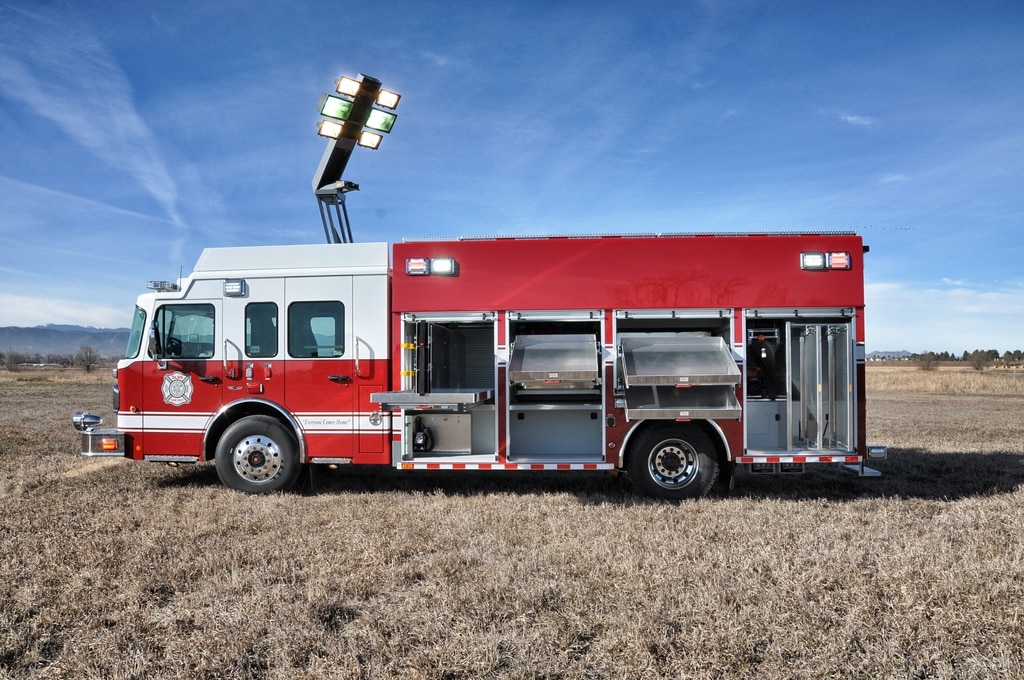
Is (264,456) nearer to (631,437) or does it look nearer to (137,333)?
(137,333)

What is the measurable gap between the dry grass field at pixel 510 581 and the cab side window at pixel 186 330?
166 centimetres

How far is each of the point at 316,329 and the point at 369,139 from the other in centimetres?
264

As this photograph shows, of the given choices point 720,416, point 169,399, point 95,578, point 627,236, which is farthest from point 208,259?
point 720,416

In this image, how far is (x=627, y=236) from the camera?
7746mm

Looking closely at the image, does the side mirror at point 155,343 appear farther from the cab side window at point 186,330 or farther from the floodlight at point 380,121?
the floodlight at point 380,121

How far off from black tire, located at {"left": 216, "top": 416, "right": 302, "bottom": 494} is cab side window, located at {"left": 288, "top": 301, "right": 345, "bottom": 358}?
932 mm

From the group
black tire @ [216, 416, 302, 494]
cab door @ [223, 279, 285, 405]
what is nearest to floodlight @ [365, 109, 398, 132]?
cab door @ [223, 279, 285, 405]

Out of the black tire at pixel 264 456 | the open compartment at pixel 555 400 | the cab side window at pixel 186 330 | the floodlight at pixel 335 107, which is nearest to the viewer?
the open compartment at pixel 555 400

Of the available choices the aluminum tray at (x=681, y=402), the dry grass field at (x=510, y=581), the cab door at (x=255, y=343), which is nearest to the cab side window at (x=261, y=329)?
the cab door at (x=255, y=343)

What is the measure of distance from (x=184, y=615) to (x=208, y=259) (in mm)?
5061

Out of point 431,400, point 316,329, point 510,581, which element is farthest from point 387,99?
point 510,581

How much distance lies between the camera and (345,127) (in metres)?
8.80

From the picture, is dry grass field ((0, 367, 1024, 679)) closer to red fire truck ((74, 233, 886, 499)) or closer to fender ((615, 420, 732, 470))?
fender ((615, 420, 732, 470))

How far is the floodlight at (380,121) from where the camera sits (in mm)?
8773
